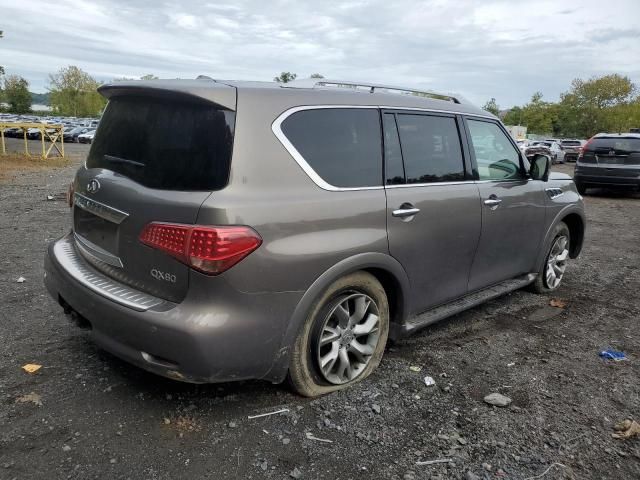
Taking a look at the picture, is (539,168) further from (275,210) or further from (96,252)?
(96,252)

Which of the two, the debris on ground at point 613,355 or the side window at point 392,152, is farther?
the debris on ground at point 613,355

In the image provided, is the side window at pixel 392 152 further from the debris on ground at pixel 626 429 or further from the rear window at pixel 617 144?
the rear window at pixel 617 144

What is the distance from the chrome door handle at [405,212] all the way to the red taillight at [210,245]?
3.35 ft

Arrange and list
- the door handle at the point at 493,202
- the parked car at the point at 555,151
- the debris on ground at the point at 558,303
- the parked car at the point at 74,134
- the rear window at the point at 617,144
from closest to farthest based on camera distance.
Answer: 1. the door handle at the point at 493,202
2. the debris on ground at the point at 558,303
3. the rear window at the point at 617,144
4. the parked car at the point at 555,151
5. the parked car at the point at 74,134

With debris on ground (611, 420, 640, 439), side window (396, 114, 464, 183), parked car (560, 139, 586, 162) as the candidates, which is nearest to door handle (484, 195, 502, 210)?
side window (396, 114, 464, 183)

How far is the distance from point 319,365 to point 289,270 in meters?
0.68

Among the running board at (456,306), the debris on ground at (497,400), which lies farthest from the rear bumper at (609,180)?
the debris on ground at (497,400)

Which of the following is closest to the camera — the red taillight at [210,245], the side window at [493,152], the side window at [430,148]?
the red taillight at [210,245]

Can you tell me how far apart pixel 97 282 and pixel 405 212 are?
1.84 metres

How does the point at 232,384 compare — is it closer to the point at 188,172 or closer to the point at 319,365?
the point at 319,365

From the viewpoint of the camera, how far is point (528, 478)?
2.53m

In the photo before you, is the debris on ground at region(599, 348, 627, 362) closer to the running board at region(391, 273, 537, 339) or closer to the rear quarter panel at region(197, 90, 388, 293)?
the running board at region(391, 273, 537, 339)

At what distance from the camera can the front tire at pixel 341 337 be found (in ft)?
9.74

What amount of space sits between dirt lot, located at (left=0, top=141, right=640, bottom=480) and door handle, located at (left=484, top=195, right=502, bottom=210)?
3.39 ft
